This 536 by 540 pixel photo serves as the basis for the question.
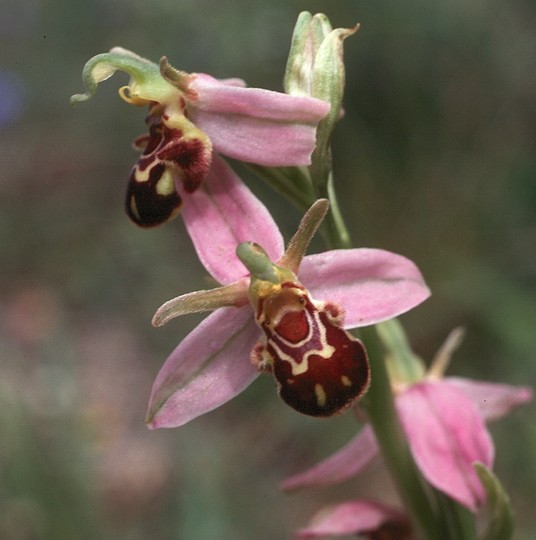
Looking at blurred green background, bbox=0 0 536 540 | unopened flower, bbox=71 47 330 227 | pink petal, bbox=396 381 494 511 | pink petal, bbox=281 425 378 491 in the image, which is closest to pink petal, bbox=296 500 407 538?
Answer: pink petal, bbox=281 425 378 491

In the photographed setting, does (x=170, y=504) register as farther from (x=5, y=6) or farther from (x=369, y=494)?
(x=5, y=6)

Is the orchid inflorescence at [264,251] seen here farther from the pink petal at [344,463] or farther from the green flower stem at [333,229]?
the pink petal at [344,463]

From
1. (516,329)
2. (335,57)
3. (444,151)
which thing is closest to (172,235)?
(444,151)

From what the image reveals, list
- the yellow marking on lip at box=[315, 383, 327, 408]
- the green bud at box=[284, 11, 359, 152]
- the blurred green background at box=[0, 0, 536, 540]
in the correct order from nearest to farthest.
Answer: the yellow marking on lip at box=[315, 383, 327, 408], the green bud at box=[284, 11, 359, 152], the blurred green background at box=[0, 0, 536, 540]

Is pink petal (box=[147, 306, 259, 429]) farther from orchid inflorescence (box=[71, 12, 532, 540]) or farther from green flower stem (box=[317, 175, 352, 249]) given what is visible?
green flower stem (box=[317, 175, 352, 249])

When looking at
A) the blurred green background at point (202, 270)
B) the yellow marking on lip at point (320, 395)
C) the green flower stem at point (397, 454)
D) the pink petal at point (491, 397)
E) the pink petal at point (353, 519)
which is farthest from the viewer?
the blurred green background at point (202, 270)

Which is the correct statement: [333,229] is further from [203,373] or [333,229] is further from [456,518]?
[456,518]

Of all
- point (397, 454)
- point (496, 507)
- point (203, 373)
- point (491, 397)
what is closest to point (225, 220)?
point (203, 373)

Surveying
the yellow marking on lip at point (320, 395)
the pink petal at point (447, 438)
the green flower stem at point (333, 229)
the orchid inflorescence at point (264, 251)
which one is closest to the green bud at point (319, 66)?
the orchid inflorescence at point (264, 251)
